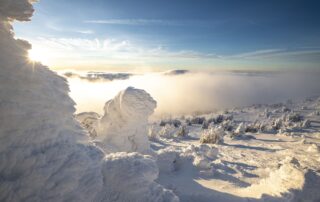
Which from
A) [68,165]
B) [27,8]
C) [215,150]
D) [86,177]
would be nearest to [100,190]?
[86,177]

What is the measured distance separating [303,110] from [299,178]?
23.5 m

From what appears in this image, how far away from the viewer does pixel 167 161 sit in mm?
5688

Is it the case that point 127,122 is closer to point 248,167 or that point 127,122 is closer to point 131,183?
point 131,183

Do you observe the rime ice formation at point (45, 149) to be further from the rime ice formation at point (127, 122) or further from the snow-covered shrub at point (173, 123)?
the snow-covered shrub at point (173, 123)

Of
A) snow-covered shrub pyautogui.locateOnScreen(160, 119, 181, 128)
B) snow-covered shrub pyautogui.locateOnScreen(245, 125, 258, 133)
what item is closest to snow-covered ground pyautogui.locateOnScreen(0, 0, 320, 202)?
snow-covered shrub pyautogui.locateOnScreen(245, 125, 258, 133)

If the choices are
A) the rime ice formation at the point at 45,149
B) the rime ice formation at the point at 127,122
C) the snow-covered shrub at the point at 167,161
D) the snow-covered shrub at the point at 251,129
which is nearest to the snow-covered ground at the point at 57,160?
the rime ice formation at the point at 45,149

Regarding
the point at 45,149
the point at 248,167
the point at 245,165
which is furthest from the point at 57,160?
the point at 245,165

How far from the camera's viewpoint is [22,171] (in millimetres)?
2473

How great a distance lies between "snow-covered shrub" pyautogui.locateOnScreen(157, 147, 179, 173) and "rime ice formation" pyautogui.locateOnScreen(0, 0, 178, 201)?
2376mm

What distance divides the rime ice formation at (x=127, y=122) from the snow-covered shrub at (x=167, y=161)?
0.55 meters

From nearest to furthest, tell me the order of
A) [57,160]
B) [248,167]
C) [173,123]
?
[57,160] → [248,167] → [173,123]

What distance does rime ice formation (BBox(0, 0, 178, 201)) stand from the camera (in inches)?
97.5

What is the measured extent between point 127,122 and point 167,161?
4.21ft

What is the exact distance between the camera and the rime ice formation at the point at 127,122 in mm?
5656
